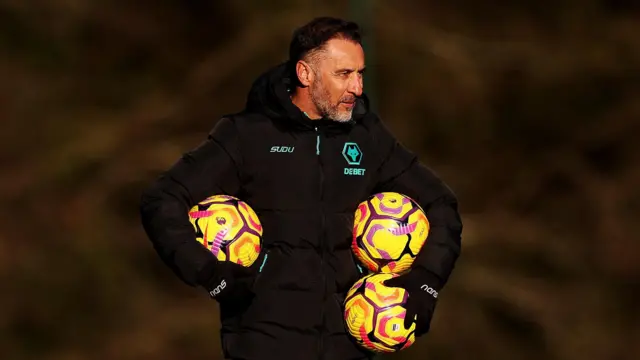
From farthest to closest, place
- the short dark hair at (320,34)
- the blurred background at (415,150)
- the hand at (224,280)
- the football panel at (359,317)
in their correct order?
the blurred background at (415,150) < the short dark hair at (320,34) < the football panel at (359,317) < the hand at (224,280)

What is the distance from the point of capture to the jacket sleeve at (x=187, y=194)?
534 centimetres

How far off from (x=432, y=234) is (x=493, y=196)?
10.9 m

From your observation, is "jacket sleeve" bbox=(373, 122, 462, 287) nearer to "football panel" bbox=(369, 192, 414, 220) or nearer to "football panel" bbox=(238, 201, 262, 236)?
"football panel" bbox=(369, 192, 414, 220)

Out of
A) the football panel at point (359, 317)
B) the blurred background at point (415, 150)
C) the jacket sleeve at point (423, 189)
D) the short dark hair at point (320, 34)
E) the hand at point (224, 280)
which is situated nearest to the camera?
the hand at point (224, 280)

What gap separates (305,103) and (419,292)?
2.86ft

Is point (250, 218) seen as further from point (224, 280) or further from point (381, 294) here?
point (381, 294)

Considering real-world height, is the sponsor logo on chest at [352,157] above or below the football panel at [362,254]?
above

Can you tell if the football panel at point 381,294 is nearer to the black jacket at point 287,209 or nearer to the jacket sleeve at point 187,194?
the black jacket at point 287,209

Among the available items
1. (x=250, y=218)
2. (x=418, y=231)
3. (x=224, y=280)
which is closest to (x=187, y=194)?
(x=250, y=218)

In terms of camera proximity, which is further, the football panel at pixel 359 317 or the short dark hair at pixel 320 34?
the short dark hair at pixel 320 34

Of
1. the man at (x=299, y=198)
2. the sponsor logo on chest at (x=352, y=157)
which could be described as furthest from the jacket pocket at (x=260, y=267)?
the sponsor logo on chest at (x=352, y=157)

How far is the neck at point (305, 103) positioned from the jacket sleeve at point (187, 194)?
284 millimetres

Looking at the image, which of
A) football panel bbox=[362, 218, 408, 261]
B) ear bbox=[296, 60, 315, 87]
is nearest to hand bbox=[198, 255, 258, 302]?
football panel bbox=[362, 218, 408, 261]

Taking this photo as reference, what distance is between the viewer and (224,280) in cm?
535
